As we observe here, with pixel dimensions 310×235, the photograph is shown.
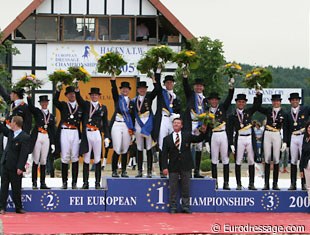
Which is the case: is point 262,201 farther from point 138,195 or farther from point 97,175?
point 97,175

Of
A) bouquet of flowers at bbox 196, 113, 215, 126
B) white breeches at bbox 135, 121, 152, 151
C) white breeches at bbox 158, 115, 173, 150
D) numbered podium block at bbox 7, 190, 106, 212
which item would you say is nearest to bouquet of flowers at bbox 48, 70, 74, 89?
white breeches at bbox 135, 121, 152, 151

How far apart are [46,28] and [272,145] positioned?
1481cm

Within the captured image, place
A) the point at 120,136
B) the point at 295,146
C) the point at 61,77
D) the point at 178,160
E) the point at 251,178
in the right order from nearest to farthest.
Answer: the point at 178,160, the point at 61,77, the point at 120,136, the point at 295,146, the point at 251,178

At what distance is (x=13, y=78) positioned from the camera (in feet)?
87.7

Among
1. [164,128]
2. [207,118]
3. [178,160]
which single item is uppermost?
[207,118]

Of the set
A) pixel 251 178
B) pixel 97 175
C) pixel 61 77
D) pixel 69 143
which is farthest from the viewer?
pixel 251 178

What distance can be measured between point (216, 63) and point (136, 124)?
11413 mm

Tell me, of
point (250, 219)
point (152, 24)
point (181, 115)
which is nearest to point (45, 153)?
point (181, 115)

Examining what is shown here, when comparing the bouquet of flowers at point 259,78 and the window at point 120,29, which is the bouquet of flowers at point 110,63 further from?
the window at point 120,29

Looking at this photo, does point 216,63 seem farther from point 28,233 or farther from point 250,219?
point 28,233

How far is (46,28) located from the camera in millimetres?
27422

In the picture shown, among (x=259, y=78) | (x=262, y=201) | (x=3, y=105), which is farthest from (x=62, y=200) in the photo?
(x=259, y=78)

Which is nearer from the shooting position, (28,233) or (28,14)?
(28,233)

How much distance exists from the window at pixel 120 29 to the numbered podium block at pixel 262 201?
14.2m
